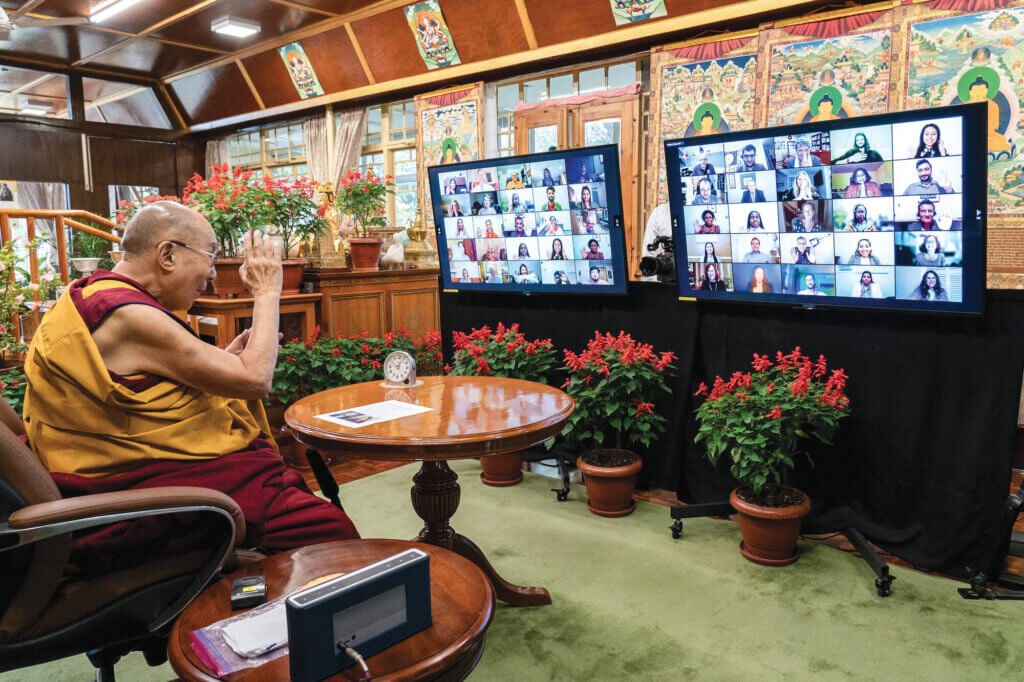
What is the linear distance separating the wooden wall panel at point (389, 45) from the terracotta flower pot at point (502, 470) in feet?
15.4

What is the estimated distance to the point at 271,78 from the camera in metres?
8.51

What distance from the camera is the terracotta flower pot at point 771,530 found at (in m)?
2.60

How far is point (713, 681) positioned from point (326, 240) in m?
3.98

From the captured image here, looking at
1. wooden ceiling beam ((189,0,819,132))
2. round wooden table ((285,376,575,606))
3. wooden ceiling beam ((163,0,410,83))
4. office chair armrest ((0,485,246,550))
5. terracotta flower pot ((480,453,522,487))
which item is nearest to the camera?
office chair armrest ((0,485,246,550))

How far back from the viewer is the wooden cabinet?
4613 millimetres

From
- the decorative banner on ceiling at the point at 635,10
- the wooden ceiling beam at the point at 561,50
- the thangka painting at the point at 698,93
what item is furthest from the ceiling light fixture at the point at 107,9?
the thangka painting at the point at 698,93

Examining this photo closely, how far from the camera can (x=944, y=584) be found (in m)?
2.47

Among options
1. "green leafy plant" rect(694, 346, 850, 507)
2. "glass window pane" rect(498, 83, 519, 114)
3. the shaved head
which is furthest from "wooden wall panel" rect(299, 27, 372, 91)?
the shaved head

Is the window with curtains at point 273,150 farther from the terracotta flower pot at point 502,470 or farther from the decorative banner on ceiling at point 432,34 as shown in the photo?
the terracotta flower pot at point 502,470

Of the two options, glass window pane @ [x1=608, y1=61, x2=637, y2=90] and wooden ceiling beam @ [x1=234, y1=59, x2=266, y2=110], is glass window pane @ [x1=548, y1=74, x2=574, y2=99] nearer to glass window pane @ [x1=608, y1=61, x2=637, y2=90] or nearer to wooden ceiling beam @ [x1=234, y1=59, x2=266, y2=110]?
glass window pane @ [x1=608, y1=61, x2=637, y2=90]

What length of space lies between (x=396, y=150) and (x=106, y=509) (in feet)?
24.3

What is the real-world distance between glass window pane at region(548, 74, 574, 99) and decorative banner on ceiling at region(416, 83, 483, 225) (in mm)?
737

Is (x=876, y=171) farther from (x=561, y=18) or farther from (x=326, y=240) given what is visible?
(x=561, y=18)

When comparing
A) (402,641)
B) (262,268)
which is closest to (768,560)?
(402,641)
